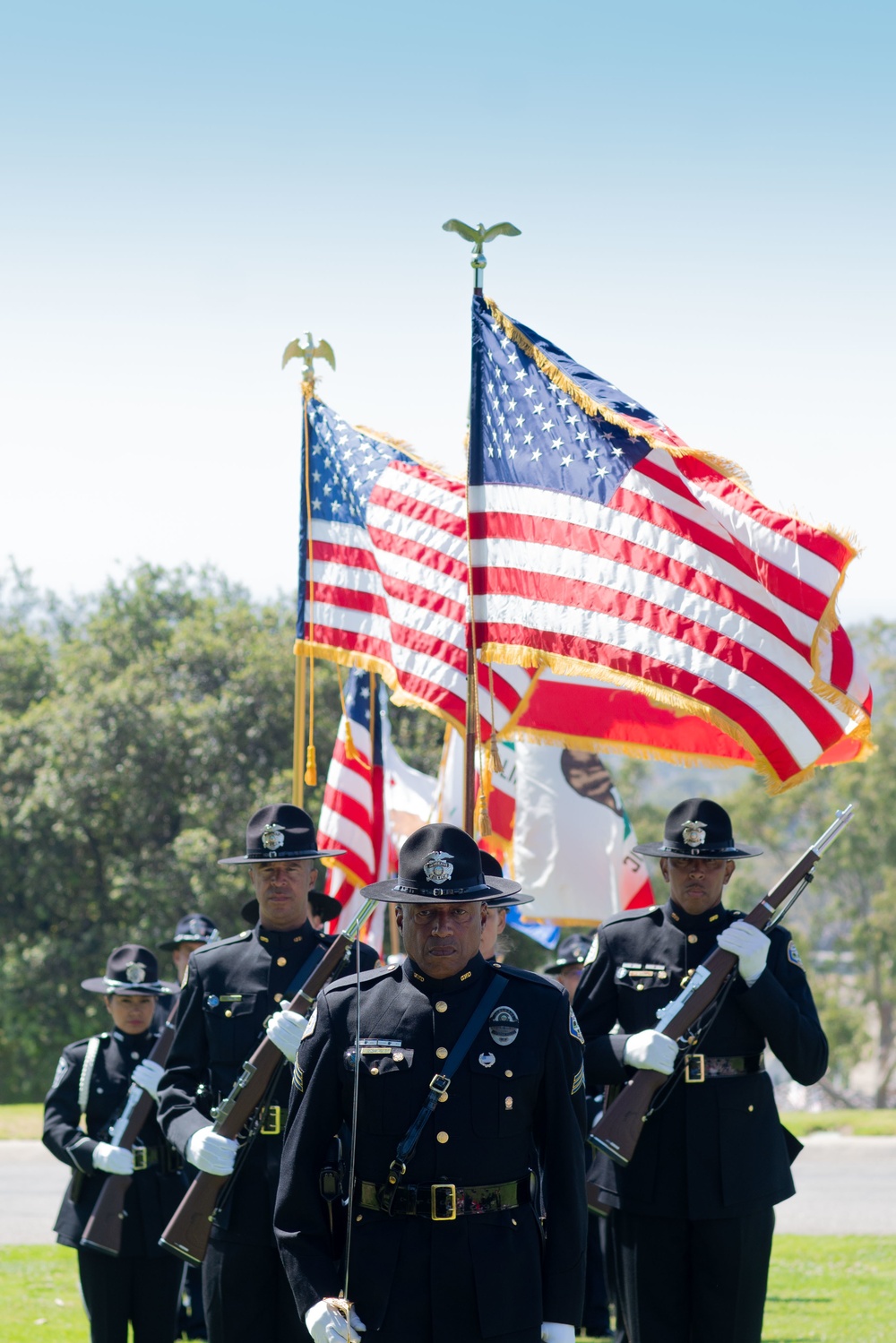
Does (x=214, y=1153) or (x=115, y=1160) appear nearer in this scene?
(x=214, y=1153)

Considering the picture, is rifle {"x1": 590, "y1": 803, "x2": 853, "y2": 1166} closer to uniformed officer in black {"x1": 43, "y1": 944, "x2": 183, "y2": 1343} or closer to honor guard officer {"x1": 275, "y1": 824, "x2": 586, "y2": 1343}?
honor guard officer {"x1": 275, "y1": 824, "x2": 586, "y2": 1343}

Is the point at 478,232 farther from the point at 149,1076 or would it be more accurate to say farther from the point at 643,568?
the point at 149,1076

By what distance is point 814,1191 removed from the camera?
15641mm

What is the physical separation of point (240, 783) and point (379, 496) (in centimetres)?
2075

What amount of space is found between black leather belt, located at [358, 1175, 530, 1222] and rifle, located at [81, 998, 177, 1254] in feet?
9.69

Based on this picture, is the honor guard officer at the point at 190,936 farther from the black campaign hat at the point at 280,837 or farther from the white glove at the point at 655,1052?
the white glove at the point at 655,1052

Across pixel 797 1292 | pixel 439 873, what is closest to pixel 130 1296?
pixel 439 873

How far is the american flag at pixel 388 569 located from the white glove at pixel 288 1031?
297 centimetres

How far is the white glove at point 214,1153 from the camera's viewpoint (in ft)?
19.3

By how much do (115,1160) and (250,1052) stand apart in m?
1.71

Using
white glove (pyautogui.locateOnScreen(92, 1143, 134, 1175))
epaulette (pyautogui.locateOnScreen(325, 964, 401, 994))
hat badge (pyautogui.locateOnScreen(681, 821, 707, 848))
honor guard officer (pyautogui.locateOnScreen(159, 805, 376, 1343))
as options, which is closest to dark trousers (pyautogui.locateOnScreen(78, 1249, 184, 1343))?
white glove (pyautogui.locateOnScreen(92, 1143, 134, 1175))

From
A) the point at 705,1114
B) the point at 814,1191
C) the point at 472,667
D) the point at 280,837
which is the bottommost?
the point at 814,1191

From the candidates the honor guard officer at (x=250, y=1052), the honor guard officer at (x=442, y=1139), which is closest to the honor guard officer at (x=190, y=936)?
the honor guard officer at (x=250, y=1052)

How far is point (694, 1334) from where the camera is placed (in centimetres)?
606
